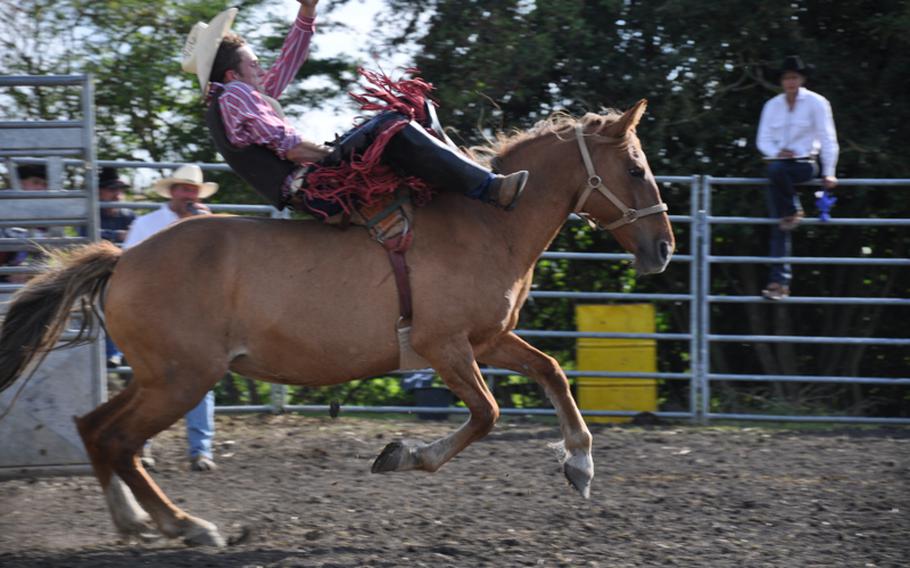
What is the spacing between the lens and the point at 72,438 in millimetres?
6871

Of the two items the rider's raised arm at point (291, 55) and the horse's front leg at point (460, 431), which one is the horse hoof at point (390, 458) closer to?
the horse's front leg at point (460, 431)

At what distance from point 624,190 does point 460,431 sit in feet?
4.89

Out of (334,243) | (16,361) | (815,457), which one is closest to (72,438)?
(16,361)

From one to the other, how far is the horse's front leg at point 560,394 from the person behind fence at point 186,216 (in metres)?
2.29

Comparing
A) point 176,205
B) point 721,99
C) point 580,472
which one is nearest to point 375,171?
point 580,472

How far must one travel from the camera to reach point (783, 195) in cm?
883

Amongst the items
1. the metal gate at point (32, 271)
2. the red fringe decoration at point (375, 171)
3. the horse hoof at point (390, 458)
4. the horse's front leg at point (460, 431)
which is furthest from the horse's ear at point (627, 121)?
the metal gate at point (32, 271)

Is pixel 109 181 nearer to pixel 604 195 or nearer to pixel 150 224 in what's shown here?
pixel 150 224

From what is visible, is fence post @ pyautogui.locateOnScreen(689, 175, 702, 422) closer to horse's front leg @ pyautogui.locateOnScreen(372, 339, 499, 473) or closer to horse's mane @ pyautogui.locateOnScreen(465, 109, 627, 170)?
horse's mane @ pyautogui.locateOnScreen(465, 109, 627, 170)

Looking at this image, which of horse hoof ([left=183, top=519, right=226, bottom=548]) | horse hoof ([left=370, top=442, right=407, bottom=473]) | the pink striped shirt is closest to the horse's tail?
the pink striped shirt

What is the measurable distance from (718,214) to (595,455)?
3.63m

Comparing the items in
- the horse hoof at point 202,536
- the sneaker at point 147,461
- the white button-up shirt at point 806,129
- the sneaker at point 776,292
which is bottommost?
the sneaker at point 147,461

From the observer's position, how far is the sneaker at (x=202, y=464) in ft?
23.6

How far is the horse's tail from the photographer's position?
5.39 metres
